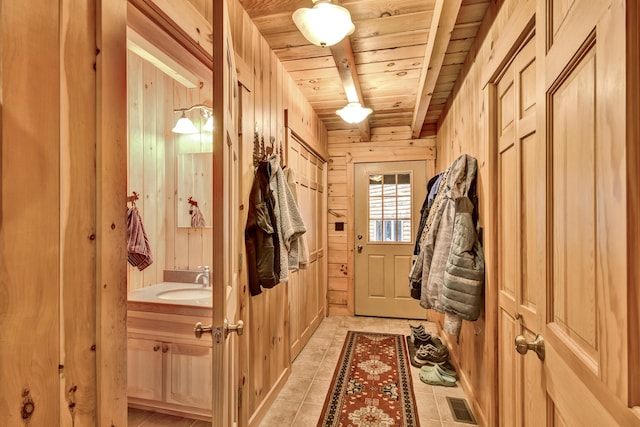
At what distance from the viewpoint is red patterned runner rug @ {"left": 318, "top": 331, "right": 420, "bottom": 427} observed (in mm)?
1967

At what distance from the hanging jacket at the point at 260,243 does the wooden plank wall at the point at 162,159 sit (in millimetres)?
757

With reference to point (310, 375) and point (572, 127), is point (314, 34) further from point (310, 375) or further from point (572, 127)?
point (310, 375)

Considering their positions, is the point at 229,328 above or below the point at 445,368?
above

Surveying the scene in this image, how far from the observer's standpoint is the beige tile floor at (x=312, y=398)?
194 centimetres

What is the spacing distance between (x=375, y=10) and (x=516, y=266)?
156 centimetres

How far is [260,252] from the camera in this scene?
1838 mm

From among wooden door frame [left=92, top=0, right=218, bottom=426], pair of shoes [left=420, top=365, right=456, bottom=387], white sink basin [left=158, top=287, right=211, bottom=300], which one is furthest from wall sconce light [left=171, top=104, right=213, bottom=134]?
pair of shoes [left=420, top=365, right=456, bottom=387]

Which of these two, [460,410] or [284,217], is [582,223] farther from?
[460,410]

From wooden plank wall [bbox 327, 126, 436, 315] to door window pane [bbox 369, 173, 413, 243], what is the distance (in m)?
0.26

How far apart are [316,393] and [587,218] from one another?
84.2 inches

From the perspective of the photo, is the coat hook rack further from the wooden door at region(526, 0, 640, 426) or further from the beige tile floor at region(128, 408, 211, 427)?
the wooden door at region(526, 0, 640, 426)

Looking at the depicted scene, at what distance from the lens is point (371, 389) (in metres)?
→ 2.29

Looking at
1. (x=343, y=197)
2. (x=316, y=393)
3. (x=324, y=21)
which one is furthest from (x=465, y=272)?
(x=343, y=197)

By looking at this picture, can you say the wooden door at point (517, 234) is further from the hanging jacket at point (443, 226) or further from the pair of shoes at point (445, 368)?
the pair of shoes at point (445, 368)
